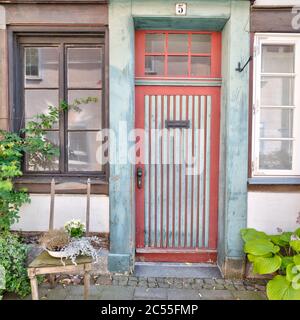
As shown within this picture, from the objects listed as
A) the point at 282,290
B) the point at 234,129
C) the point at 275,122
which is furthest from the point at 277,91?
the point at 282,290

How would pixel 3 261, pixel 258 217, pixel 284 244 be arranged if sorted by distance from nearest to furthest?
pixel 3 261 → pixel 284 244 → pixel 258 217

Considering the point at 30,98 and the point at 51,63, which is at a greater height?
the point at 51,63

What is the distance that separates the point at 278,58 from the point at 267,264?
2566 millimetres

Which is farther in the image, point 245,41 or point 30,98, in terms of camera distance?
point 30,98

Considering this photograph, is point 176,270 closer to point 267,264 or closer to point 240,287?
point 240,287

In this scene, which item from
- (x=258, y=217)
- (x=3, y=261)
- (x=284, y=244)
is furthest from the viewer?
(x=258, y=217)

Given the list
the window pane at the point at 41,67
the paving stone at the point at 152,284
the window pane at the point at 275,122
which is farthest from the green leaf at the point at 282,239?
the window pane at the point at 41,67

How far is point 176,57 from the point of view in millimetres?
4406

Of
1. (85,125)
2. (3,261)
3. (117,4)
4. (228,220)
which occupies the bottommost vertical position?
(3,261)

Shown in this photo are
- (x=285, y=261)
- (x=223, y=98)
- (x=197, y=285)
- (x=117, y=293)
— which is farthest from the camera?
(x=223, y=98)

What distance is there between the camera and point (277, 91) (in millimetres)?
4273

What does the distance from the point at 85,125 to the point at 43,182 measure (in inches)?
37.0

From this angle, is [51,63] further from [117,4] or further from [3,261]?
[3,261]
